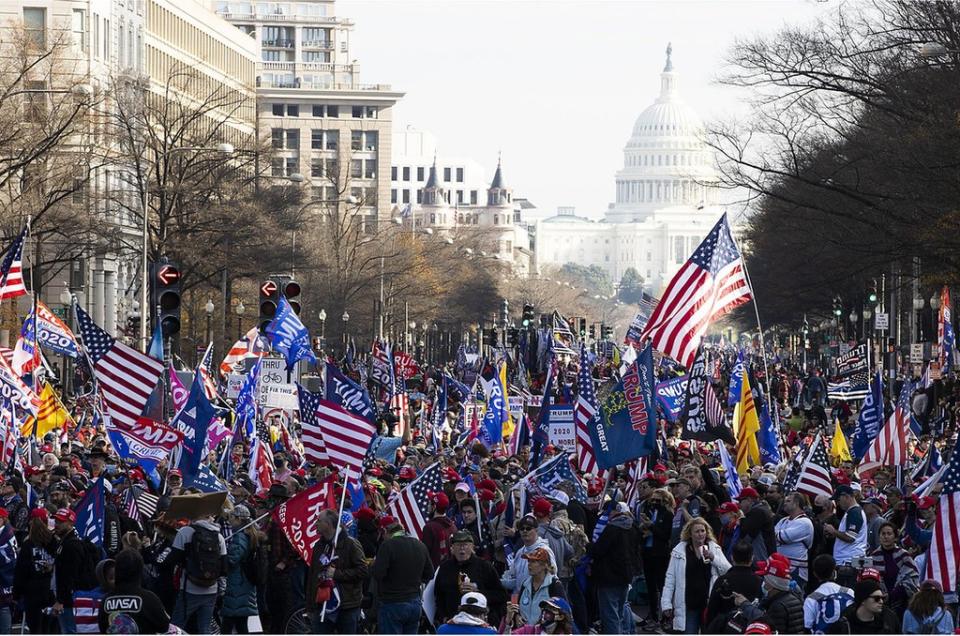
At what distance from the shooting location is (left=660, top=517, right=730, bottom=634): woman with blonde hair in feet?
56.7

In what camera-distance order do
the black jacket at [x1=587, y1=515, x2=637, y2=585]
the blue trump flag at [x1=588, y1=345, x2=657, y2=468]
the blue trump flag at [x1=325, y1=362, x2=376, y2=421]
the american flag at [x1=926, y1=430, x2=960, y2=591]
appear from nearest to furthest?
1. the american flag at [x1=926, y1=430, x2=960, y2=591]
2. the black jacket at [x1=587, y1=515, x2=637, y2=585]
3. the blue trump flag at [x1=325, y1=362, x2=376, y2=421]
4. the blue trump flag at [x1=588, y1=345, x2=657, y2=468]

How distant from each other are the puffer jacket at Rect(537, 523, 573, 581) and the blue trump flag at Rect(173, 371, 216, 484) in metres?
5.06

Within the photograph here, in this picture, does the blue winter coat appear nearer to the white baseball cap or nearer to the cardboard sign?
the white baseball cap

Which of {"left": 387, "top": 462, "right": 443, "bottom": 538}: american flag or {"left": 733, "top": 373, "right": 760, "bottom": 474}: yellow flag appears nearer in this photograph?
{"left": 387, "top": 462, "right": 443, "bottom": 538}: american flag

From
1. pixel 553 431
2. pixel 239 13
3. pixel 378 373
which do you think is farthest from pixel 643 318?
pixel 239 13

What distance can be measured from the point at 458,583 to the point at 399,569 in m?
0.43

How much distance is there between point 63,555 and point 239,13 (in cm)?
14855

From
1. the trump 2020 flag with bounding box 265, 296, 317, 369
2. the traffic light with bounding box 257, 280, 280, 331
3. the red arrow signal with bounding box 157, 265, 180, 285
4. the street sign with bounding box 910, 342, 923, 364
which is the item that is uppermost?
the red arrow signal with bounding box 157, 265, 180, 285

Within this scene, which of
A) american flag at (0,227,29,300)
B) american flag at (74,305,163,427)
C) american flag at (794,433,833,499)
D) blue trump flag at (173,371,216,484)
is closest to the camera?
american flag at (794,433,833,499)

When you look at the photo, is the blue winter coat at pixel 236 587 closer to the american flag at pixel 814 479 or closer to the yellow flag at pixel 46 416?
the american flag at pixel 814 479

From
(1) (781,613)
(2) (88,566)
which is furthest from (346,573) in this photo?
(1) (781,613)

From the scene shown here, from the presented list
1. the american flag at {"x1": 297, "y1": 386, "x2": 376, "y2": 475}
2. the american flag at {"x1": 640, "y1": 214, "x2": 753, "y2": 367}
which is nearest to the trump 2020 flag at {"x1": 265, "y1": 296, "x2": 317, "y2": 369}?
the american flag at {"x1": 640, "y1": 214, "x2": 753, "y2": 367}

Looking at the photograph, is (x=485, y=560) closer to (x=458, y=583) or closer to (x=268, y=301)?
(x=458, y=583)

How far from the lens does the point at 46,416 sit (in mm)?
27047
